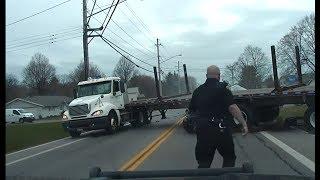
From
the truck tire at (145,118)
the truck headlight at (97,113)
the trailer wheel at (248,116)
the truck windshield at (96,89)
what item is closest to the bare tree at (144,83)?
the truck tire at (145,118)

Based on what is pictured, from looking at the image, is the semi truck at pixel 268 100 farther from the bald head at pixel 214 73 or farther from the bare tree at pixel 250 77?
the bare tree at pixel 250 77

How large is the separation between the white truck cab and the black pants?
17204mm

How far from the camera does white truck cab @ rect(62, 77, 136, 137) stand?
81.9 ft

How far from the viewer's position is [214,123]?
779 cm

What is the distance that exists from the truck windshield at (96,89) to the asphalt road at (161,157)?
7338mm

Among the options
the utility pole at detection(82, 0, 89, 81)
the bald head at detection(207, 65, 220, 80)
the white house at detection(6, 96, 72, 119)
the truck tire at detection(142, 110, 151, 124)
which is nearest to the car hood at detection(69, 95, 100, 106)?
the truck tire at detection(142, 110, 151, 124)

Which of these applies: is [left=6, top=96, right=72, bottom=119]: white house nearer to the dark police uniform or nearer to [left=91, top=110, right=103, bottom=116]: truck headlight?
[left=91, top=110, right=103, bottom=116]: truck headlight

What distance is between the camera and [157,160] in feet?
44.7

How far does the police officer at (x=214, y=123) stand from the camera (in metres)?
7.78

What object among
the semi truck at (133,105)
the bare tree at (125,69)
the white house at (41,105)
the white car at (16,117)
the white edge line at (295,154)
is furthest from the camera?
the bare tree at (125,69)

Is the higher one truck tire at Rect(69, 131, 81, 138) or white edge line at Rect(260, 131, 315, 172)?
truck tire at Rect(69, 131, 81, 138)

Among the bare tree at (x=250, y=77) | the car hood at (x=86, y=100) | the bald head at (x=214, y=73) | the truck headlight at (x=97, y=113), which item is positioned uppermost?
the bare tree at (x=250, y=77)

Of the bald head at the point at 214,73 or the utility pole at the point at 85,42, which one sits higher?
the utility pole at the point at 85,42

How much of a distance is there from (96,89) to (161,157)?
1311 cm
